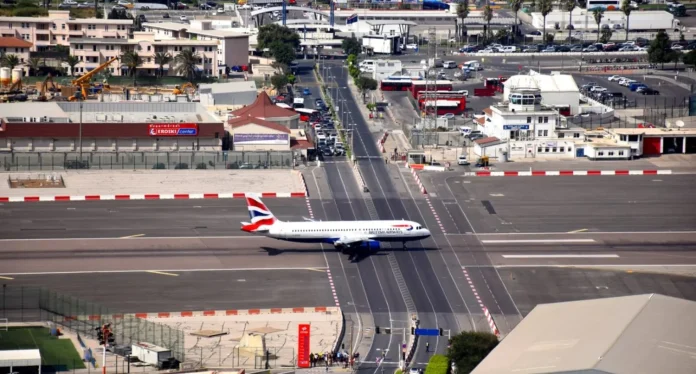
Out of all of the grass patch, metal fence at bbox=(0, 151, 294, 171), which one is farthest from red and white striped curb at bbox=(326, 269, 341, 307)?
metal fence at bbox=(0, 151, 294, 171)

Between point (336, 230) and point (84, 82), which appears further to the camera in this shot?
point (84, 82)

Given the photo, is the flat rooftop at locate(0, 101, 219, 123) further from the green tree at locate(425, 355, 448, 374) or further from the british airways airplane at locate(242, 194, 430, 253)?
the green tree at locate(425, 355, 448, 374)

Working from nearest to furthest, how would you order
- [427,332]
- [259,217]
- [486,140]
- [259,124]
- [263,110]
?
[427,332]
[259,217]
[259,124]
[486,140]
[263,110]

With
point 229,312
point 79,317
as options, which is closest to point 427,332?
point 229,312

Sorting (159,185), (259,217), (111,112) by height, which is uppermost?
(111,112)

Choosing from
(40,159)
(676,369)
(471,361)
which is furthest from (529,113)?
(676,369)

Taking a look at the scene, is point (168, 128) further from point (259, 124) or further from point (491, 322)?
point (491, 322)

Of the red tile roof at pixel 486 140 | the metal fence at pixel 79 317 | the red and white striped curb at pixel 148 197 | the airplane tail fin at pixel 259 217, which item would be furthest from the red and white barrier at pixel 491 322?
the red tile roof at pixel 486 140
